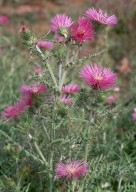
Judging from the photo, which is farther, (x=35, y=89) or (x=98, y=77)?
(x=35, y=89)

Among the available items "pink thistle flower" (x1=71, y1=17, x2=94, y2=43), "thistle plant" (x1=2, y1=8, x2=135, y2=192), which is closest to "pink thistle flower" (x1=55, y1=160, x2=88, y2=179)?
"thistle plant" (x1=2, y1=8, x2=135, y2=192)

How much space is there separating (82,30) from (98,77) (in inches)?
8.6

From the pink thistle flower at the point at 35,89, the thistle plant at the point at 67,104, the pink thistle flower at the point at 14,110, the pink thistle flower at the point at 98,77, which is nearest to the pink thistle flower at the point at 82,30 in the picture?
the thistle plant at the point at 67,104

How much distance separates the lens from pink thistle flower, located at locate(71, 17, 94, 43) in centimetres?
214

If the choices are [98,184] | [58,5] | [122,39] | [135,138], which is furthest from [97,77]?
[58,5]

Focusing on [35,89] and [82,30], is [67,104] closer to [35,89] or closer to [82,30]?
[35,89]

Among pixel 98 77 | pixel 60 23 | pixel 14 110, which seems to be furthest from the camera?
pixel 14 110

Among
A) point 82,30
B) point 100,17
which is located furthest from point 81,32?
point 100,17

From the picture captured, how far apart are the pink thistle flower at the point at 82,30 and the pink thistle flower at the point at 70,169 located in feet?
1.80

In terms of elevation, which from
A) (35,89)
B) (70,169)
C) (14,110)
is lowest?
(70,169)

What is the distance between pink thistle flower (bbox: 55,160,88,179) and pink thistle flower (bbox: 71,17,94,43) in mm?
548

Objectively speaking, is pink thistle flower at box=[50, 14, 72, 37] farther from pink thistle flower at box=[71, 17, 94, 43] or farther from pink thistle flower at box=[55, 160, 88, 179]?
pink thistle flower at box=[55, 160, 88, 179]

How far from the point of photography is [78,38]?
2148 millimetres

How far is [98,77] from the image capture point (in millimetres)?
2117
